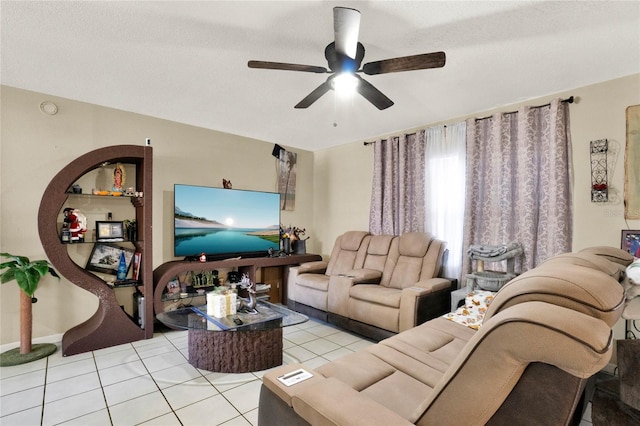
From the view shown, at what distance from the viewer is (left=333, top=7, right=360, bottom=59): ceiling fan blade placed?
1493mm

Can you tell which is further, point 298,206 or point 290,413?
point 298,206

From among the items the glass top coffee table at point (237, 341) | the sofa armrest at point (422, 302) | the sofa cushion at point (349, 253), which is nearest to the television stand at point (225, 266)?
the sofa cushion at point (349, 253)

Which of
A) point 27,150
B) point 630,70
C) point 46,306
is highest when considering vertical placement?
A: point 630,70

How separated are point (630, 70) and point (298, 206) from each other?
158 inches

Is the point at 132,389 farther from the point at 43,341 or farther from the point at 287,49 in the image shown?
the point at 287,49

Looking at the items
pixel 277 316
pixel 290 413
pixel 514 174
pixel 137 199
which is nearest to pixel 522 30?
pixel 514 174

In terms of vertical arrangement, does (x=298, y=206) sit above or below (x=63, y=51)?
below

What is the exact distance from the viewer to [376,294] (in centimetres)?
311

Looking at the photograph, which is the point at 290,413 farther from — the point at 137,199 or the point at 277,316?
the point at 137,199

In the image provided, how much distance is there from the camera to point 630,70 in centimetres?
246

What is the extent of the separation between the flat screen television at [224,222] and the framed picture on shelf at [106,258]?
56 cm

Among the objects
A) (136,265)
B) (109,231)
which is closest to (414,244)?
(136,265)

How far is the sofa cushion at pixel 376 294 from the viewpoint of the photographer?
296cm

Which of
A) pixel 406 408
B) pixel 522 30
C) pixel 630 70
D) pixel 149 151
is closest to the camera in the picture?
pixel 406 408
